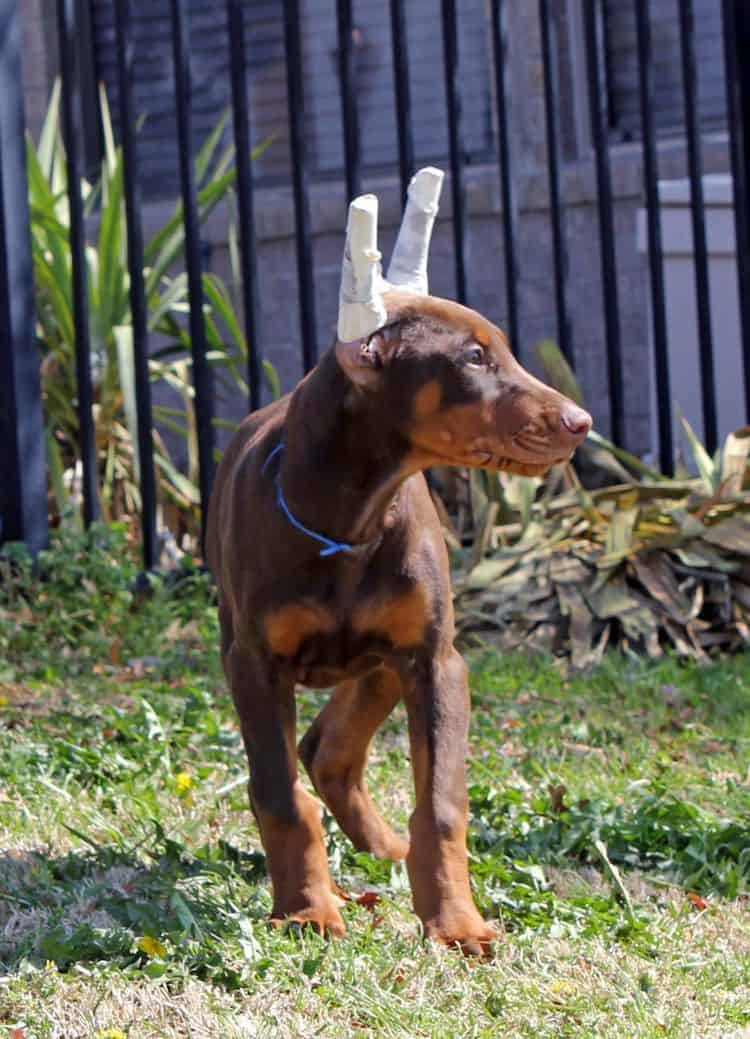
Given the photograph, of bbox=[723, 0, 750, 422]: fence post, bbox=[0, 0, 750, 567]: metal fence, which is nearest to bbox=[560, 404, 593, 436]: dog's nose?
bbox=[0, 0, 750, 567]: metal fence

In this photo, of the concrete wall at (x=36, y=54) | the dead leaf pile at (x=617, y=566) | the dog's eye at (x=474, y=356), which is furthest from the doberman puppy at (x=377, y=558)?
the concrete wall at (x=36, y=54)

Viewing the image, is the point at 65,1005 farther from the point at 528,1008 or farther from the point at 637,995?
the point at 637,995

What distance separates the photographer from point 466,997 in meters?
2.60

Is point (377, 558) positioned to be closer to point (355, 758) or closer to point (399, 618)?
point (399, 618)

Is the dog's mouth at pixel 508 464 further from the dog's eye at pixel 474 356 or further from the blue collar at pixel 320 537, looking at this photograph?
the blue collar at pixel 320 537

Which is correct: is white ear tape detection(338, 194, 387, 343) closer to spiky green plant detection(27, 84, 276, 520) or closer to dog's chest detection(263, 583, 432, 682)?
dog's chest detection(263, 583, 432, 682)

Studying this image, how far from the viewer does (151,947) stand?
270 centimetres

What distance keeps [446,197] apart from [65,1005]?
23.6 ft

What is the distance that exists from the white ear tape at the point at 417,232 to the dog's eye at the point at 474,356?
0.18 m

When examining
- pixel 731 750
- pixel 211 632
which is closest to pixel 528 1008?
pixel 731 750

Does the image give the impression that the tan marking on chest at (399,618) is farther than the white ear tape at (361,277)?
Yes

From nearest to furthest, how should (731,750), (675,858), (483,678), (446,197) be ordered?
(675,858)
(731,750)
(483,678)
(446,197)

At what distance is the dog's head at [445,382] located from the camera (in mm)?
2705

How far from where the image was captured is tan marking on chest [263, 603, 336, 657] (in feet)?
9.55
